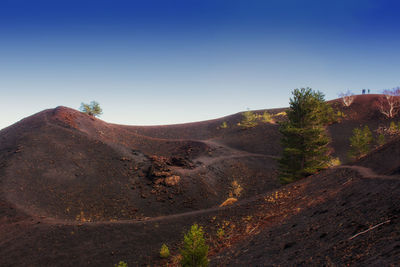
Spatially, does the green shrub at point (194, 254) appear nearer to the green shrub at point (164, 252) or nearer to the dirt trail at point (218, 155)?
the green shrub at point (164, 252)

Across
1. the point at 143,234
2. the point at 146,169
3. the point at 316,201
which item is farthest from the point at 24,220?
the point at 316,201

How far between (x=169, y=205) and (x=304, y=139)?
1683 cm

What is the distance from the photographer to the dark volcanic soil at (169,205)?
7496mm

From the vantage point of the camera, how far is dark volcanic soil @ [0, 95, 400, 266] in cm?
750

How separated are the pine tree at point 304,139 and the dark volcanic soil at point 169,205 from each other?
380cm

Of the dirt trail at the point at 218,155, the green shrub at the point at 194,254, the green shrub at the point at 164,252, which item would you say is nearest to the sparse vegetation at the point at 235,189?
the dirt trail at the point at 218,155

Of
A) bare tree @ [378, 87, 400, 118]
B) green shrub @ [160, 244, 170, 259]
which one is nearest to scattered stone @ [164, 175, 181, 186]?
green shrub @ [160, 244, 170, 259]

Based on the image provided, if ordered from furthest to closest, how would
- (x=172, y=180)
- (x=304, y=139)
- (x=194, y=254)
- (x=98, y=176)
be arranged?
1. (x=172, y=180)
2. (x=98, y=176)
3. (x=304, y=139)
4. (x=194, y=254)

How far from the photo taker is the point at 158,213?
21.6 meters

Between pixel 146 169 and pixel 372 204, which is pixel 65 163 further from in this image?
pixel 372 204

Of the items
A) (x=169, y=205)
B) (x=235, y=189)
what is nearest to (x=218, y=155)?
(x=235, y=189)

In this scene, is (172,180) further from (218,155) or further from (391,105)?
(391,105)

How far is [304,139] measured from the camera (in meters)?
22.2

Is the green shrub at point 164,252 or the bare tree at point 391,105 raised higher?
the bare tree at point 391,105
